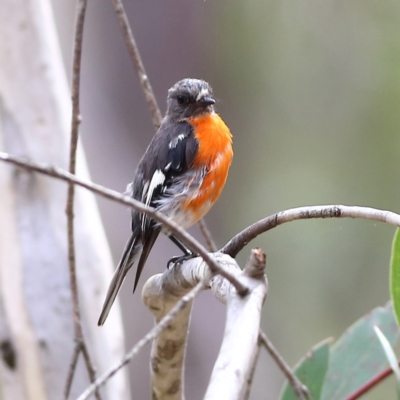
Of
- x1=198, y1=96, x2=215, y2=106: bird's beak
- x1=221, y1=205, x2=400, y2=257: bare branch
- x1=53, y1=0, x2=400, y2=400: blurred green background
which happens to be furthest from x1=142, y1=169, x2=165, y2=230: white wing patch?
x1=53, y1=0, x2=400, y2=400: blurred green background

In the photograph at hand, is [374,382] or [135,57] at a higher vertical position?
[135,57]

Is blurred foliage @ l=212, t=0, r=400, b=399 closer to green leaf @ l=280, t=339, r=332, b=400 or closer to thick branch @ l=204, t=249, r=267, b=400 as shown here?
green leaf @ l=280, t=339, r=332, b=400

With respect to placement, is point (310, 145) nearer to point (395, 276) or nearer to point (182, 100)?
point (182, 100)

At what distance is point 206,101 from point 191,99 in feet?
0.21

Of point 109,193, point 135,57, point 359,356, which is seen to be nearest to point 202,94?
point 135,57

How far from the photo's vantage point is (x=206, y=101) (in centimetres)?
224

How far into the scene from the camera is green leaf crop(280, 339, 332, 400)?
1.64 meters

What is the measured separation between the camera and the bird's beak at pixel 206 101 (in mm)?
2227

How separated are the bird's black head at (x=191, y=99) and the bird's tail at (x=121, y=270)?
1.84ft

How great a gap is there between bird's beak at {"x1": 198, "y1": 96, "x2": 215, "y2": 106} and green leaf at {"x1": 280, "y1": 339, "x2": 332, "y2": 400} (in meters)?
0.96

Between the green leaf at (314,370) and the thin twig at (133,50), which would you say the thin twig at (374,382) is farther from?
the thin twig at (133,50)

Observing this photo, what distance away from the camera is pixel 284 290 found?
21.0ft

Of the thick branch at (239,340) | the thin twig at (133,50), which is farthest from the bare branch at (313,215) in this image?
the thin twig at (133,50)

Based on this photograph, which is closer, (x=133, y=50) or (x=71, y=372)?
(x=71, y=372)
